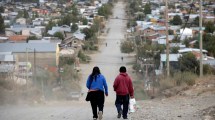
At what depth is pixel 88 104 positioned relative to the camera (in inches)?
549

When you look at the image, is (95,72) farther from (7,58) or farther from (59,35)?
(59,35)

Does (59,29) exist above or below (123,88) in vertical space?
below

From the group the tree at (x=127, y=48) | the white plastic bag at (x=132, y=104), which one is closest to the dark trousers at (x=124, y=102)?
the white plastic bag at (x=132, y=104)

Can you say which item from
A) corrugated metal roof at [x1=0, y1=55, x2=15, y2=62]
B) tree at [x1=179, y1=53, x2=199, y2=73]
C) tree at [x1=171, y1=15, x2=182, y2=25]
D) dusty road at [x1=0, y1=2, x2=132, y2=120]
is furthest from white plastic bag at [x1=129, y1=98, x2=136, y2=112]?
tree at [x1=171, y1=15, x2=182, y2=25]

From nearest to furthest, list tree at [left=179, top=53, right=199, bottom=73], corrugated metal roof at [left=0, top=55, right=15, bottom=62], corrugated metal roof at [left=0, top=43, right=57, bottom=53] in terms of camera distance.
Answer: tree at [left=179, top=53, right=199, bottom=73] → corrugated metal roof at [left=0, top=55, right=15, bottom=62] → corrugated metal roof at [left=0, top=43, right=57, bottom=53]

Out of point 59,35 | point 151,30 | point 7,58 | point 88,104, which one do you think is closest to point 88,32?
point 59,35

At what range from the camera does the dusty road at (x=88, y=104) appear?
369 inches

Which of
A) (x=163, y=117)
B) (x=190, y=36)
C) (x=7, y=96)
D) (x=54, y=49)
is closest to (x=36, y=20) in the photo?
(x=190, y=36)

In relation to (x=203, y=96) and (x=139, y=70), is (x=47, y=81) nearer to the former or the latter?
(x=139, y=70)

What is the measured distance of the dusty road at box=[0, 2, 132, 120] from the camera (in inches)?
369

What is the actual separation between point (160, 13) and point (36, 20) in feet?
86.3

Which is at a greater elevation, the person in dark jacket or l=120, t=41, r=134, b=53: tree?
the person in dark jacket

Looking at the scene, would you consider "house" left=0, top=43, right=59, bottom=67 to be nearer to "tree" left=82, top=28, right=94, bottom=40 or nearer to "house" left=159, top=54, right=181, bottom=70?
"house" left=159, top=54, right=181, bottom=70

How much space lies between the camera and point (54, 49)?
128 feet
